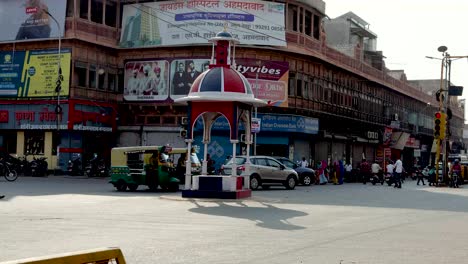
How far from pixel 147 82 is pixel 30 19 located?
8.56m

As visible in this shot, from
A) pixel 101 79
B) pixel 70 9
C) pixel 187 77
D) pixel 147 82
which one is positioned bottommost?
pixel 147 82

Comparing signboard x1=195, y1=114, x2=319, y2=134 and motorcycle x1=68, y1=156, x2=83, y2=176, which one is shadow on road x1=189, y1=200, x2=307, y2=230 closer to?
motorcycle x1=68, y1=156, x2=83, y2=176

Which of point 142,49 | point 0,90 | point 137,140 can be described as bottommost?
point 137,140

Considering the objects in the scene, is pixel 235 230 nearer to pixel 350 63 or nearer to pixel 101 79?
pixel 101 79

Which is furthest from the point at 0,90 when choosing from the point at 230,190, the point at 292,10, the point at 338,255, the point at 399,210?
the point at 338,255

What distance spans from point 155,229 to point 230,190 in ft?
30.9

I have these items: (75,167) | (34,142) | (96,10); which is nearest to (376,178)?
(75,167)

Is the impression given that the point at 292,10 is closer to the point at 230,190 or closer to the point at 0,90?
the point at 0,90

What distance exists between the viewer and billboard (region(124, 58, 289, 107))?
142 feet

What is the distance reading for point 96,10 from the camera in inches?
1736

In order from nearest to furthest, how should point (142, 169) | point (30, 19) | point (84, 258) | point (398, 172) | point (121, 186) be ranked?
point (84, 258), point (142, 169), point (121, 186), point (398, 172), point (30, 19)

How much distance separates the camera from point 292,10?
45031 mm

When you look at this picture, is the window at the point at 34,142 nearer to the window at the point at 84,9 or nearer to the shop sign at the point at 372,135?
the window at the point at 84,9

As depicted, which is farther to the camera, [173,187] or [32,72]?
[32,72]
